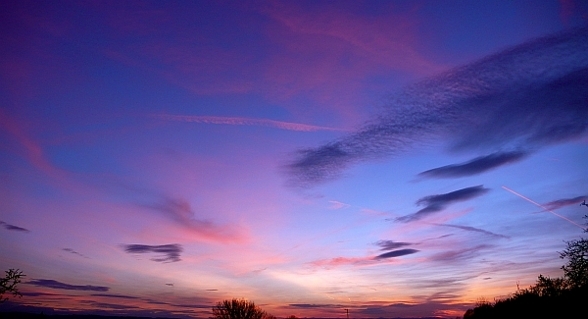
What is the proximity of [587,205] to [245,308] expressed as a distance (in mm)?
47872

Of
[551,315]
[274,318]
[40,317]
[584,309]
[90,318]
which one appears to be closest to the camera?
[584,309]

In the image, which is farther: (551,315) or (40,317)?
(40,317)

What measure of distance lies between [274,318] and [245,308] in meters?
6.81

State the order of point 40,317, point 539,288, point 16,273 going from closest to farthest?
point 16,273 → point 539,288 → point 40,317

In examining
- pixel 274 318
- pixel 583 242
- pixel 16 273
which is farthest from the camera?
pixel 274 318

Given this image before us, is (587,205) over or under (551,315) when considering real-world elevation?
over

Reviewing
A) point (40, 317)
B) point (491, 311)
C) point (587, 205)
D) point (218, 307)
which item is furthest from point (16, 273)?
point (587, 205)

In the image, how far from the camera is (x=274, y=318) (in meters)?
63.4

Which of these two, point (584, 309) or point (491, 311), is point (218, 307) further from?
point (584, 309)

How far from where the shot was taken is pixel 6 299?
28.8m

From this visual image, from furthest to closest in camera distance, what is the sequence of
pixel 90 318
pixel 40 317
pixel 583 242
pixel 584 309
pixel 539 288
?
pixel 90 318, pixel 40 317, pixel 539 288, pixel 583 242, pixel 584 309

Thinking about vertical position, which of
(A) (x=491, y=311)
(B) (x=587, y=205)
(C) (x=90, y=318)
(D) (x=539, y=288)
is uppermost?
(B) (x=587, y=205)

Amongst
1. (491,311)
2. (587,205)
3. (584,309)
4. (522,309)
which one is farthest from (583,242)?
(491,311)

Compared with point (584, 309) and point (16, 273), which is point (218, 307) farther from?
point (584, 309)
